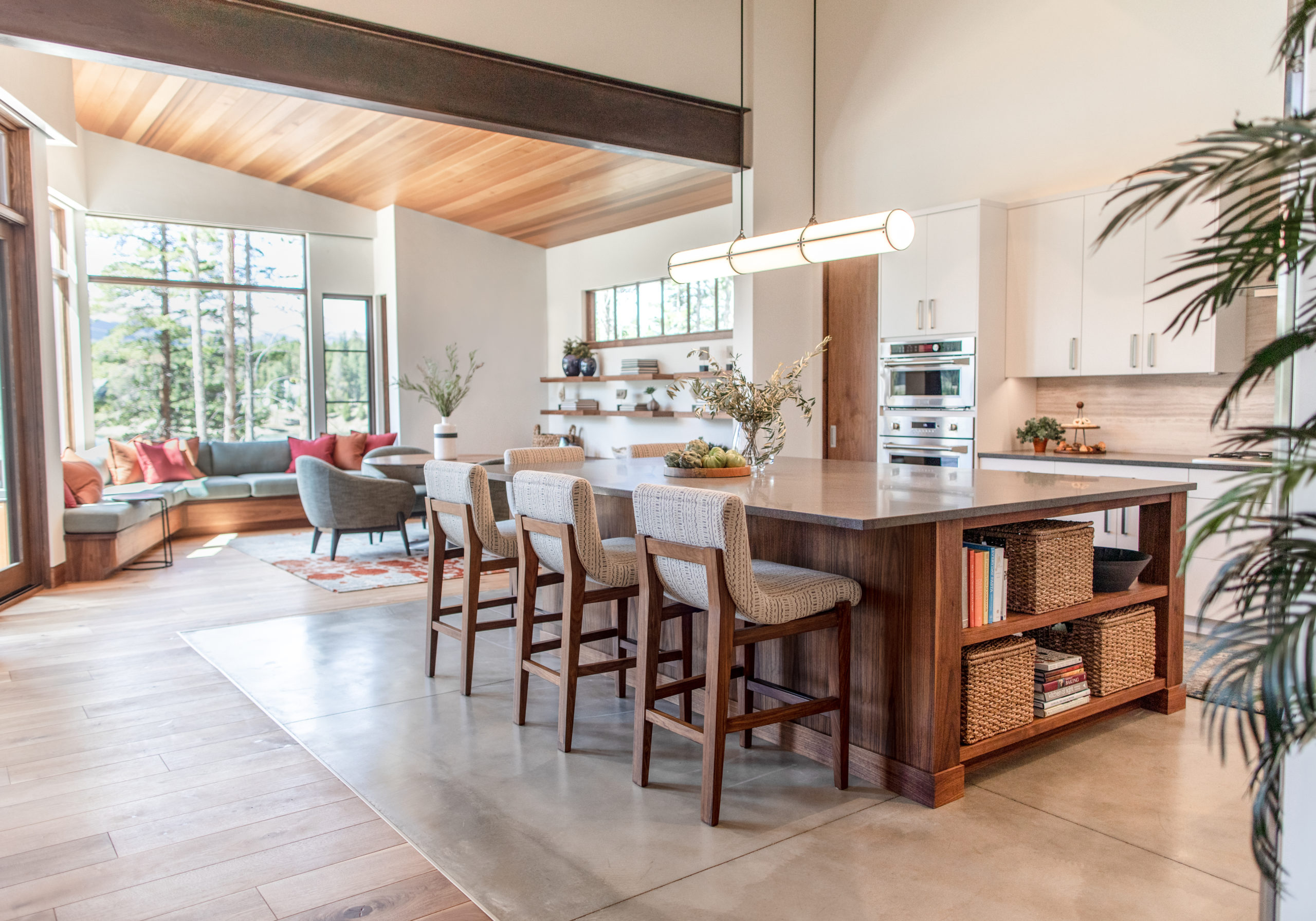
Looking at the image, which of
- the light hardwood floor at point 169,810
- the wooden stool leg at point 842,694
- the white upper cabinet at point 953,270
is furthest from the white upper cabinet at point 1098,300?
the light hardwood floor at point 169,810

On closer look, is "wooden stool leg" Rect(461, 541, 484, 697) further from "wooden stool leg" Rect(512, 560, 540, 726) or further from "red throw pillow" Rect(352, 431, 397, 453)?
"red throw pillow" Rect(352, 431, 397, 453)

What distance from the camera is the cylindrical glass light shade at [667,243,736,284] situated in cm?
439

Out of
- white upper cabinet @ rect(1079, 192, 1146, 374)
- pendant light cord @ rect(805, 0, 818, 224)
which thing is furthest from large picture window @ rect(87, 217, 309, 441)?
white upper cabinet @ rect(1079, 192, 1146, 374)

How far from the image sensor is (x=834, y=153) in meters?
6.38

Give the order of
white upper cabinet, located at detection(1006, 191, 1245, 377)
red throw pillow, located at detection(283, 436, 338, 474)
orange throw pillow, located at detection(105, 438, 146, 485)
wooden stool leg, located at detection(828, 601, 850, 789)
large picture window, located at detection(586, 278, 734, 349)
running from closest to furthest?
wooden stool leg, located at detection(828, 601, 850, 789)
white upper cabinet, located at detection(1006, 191, 1245, 377)
large picture window, located at detection(586, 278, 734, 349)
orange throw pillow, located at detection(105, 438, 146, 485)
red throw pillow, located at detection(283, 436, 338, 474)

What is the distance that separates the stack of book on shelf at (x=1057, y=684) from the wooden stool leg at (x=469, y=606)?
2.04 metres

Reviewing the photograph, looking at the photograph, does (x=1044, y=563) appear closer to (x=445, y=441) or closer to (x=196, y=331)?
(x=445, y=441)

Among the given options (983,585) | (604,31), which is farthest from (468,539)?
(604,31)

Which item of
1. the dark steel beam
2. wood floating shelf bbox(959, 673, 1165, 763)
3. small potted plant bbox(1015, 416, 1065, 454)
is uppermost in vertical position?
the dark steel beam

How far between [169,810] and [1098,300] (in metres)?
4.72

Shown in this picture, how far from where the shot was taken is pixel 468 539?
3613 mm

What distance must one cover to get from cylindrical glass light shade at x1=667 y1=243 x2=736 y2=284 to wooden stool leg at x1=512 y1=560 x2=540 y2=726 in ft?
6.09

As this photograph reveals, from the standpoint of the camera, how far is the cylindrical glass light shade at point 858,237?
3566mm

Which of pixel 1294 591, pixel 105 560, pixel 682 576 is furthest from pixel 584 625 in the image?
pixel 105 560
